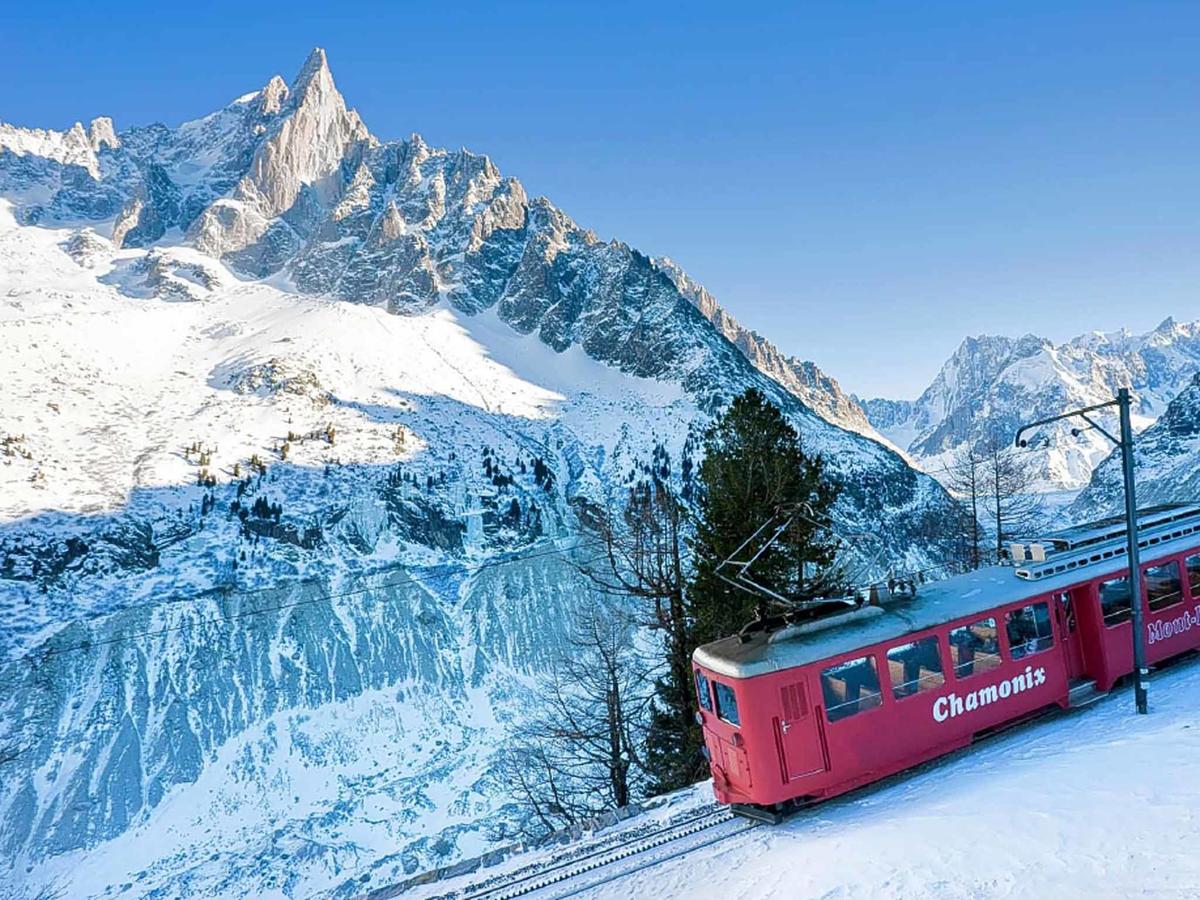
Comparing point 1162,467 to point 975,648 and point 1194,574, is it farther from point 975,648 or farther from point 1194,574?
point 975,648

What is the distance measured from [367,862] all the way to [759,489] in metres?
38.6

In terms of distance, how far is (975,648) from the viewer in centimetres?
1291

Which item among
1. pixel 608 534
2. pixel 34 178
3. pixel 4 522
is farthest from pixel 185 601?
pixel 34 178

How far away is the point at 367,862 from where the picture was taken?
41781mm

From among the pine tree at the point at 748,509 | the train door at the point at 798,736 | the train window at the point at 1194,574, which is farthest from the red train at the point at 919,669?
the pine tree at the point at 748,509

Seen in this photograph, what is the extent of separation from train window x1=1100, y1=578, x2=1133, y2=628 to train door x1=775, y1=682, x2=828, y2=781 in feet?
26.3

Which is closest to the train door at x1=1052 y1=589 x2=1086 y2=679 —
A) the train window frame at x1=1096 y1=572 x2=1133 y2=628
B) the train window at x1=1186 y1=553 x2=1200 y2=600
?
the train window frame at x1=1096 y1=572 x2=1133 y2=628

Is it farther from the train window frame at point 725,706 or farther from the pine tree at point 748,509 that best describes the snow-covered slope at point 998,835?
the pine tree at point 748,509

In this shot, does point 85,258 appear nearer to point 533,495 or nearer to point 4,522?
point 4,522

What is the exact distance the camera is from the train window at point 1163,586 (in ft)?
50.4

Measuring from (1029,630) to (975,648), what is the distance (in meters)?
1.65

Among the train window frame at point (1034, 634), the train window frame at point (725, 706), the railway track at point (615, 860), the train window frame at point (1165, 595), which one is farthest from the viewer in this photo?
the train window frame at point (1165, 595)

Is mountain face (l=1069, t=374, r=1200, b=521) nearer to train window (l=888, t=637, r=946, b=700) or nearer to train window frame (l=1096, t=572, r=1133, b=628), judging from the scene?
train window frame (l=1096, t=572, r=1133, b=628)

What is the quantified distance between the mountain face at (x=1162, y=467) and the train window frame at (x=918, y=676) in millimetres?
169488
